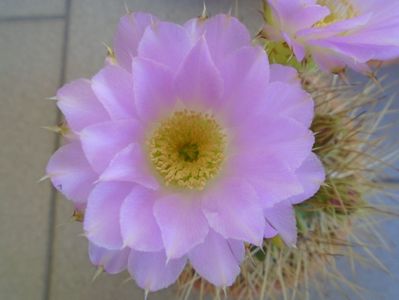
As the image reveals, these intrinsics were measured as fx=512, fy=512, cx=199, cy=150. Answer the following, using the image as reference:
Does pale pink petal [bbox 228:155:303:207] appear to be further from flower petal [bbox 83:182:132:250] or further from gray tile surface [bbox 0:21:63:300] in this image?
gray tile surface [bbox 0:21:63:300]

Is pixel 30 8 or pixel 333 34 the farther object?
pixel 30 8

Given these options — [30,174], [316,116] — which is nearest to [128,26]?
[316,116]

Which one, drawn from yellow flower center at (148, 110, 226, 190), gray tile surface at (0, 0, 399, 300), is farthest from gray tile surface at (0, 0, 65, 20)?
yellow flower center at (148, 110, 226, 190)

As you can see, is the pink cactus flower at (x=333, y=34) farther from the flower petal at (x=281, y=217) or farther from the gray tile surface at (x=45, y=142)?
the gray tile surface at (x=45, y=142)

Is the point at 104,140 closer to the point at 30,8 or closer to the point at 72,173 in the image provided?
the point at 72,173

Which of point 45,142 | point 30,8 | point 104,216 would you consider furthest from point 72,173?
point 30,8

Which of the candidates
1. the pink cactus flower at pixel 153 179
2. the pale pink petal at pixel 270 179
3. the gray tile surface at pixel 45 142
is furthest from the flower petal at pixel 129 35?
the gray tile surface at pixel 45 142

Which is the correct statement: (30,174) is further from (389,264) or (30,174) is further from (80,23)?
(389,264)
